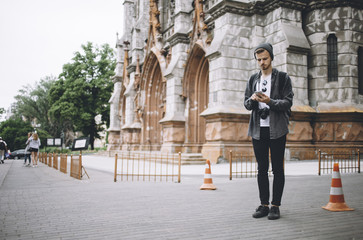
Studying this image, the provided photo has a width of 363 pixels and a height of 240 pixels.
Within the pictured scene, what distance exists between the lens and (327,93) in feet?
48.1

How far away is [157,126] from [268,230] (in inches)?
926

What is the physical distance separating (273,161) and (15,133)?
58801 mm

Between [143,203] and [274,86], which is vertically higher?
[274,86]

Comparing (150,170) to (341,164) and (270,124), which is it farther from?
(270,124)

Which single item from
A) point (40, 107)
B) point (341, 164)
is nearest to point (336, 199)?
point (341, 164)

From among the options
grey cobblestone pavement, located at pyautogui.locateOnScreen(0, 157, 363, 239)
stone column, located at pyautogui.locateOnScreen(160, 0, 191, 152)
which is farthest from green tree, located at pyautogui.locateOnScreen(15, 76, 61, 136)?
grey cobblestone pavement, located at pyautogui.locateOnScreen(0, 157, 363, 239)

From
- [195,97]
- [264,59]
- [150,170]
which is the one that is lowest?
[150,170]

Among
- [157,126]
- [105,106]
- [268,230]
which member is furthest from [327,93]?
[105,106]

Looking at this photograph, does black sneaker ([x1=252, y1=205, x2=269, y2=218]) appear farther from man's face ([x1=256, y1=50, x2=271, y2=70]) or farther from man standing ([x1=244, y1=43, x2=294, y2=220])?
man's face ([x1=256, y1=50, x2=271, y2=70])

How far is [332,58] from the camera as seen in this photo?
15.0 metres

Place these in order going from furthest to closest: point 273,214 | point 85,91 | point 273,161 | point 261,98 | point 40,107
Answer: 1. point 40,107
2. point 85,91
3. point 273,161
4. point 273,214
5. point 261,98

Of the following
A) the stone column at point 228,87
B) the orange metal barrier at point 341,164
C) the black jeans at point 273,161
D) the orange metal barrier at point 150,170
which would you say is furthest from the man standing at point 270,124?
the stone column at point 228,87

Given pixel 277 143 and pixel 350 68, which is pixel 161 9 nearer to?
pixel 350 68

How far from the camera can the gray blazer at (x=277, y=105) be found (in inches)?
155
